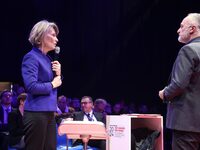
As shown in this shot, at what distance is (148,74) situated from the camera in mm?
10852

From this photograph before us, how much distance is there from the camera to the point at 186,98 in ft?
8.96

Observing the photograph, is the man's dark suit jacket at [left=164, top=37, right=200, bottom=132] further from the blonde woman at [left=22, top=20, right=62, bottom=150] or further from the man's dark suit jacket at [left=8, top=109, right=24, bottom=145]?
the man's dark suit jacket at [left=8, top=109, right=24, bottom=145]

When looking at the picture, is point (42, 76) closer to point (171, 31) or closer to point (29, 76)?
point (29, 76)

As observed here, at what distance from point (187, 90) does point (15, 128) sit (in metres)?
3.93

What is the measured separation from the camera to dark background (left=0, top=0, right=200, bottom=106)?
10.7 m

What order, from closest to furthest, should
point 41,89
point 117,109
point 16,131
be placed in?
point 41,89
point 16,131
point 117,109

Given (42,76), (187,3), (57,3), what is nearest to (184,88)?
(42,76)

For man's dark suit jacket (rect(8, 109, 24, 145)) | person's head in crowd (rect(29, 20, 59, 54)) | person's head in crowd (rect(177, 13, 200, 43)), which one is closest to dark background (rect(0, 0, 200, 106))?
man's dark suit jacket (rect(8, 109, 24, 145))

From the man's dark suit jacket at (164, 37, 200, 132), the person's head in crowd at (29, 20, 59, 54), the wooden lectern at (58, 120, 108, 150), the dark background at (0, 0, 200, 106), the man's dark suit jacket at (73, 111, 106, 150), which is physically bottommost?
the man's dark suit jacket at (73, 111, 106, 150)

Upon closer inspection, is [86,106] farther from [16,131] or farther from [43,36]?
[43,36]

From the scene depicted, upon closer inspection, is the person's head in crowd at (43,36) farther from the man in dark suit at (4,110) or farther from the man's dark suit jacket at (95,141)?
the man in dark suit at (4,110)

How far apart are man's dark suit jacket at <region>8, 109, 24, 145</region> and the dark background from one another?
178 inches

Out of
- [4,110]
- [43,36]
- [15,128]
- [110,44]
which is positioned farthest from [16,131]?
[110,44]

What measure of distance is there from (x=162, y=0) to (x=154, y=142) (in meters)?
7.12
